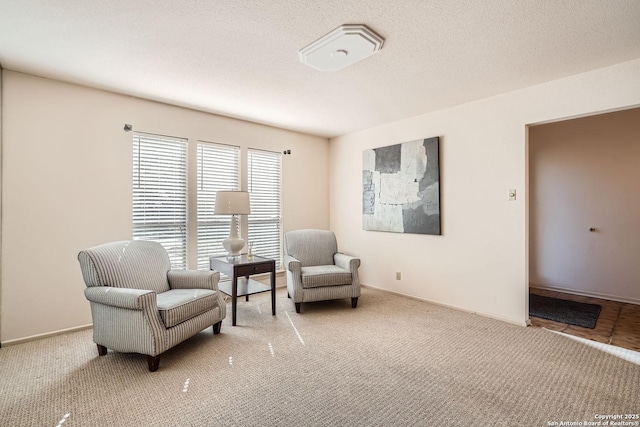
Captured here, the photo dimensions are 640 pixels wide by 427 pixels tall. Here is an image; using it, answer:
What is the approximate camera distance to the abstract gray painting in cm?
385

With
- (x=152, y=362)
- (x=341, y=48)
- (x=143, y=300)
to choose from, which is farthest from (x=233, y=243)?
(x=341, y=48)

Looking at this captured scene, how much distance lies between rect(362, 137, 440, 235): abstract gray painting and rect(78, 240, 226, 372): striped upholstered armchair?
244 centimetres

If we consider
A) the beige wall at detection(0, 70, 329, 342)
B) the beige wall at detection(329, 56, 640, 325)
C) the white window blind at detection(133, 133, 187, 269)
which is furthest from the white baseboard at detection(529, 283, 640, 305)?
the beige wall at detection(0, 70, 329, 342)

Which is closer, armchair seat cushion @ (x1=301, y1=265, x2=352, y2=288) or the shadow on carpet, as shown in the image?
the shadow on carpet

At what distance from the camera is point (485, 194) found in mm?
3434

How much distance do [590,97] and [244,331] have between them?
Result: 3.81m

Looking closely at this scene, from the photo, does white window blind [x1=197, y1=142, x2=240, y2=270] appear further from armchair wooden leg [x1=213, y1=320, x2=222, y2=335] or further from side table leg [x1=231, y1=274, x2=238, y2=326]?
armchair wooden leg [x1=213, y1=320, x2=222, y2=335]

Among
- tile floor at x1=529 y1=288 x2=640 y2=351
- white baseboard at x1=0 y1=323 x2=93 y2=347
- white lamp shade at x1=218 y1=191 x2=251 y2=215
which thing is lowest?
tile floor at x1=529 y1=288 x2=640 y2=351

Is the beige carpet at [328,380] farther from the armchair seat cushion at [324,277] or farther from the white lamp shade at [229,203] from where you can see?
the white lamp shade at [229,203]

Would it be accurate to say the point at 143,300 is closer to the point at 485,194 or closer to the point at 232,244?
the point at 232,244

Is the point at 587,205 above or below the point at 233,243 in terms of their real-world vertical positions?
above

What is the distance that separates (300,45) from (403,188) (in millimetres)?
2402

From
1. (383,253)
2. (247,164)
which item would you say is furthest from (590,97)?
(247,164)

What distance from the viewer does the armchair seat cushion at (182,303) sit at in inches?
92.9
